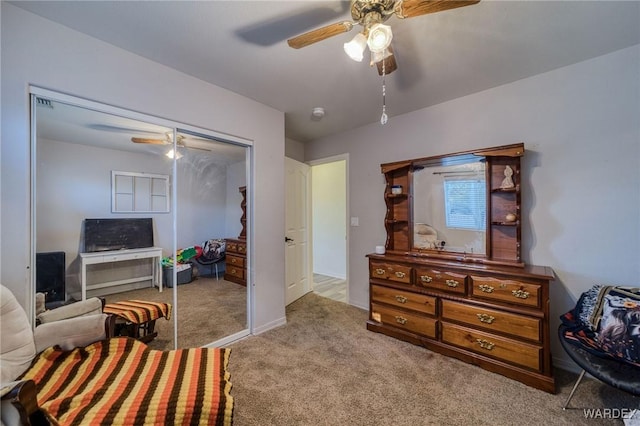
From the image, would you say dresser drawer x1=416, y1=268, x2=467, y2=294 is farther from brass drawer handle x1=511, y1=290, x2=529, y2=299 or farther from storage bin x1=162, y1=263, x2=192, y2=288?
storage bin x1=162, y1=263, x2=192, y2=288

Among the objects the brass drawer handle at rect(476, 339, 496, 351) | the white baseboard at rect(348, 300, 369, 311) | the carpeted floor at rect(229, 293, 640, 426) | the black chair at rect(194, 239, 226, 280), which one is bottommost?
the carpeted floor at rect(229, 293, 640, 426)

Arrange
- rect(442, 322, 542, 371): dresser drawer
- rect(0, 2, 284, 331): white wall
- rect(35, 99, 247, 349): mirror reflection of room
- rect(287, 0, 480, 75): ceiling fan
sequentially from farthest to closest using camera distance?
rect(442, 322, 542, 371): dresser drawer < rect(35, 99, 247, 349): mirror reflection of room < rect(0, 2, 284, 331): white wall < rect(287, 0, 480, 75): ceiling fan

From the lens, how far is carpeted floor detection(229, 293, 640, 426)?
164cm

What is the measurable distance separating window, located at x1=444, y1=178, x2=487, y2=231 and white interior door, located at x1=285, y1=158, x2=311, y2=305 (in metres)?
2.06

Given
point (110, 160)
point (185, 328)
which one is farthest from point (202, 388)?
point (110, 160)

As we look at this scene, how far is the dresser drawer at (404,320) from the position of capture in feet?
8.03

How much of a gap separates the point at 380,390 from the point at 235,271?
72.6 inches

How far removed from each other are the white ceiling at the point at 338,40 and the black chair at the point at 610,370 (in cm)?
214

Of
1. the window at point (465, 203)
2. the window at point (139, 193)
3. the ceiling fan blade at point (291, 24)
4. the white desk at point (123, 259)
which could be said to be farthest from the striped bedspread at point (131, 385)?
the window at point (465, 203)

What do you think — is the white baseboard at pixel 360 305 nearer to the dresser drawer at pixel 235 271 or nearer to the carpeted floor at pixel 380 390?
the carpeted floor at pixel 380 390

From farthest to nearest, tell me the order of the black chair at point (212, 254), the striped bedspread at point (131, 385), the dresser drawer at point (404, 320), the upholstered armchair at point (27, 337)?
1. the black chair at point (212, 254)
2. the dresser drawer at point (404, 320)
3. the striped bedspread at point (131, 385)
4. the upholstered armchair at point (27, 337)

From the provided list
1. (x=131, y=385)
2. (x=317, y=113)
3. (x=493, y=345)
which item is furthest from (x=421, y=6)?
(x=493, y=345)

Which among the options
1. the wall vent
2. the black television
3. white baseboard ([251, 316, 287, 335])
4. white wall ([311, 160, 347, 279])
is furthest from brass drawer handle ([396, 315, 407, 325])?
the wall vent

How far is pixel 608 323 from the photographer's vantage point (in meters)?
1.67
